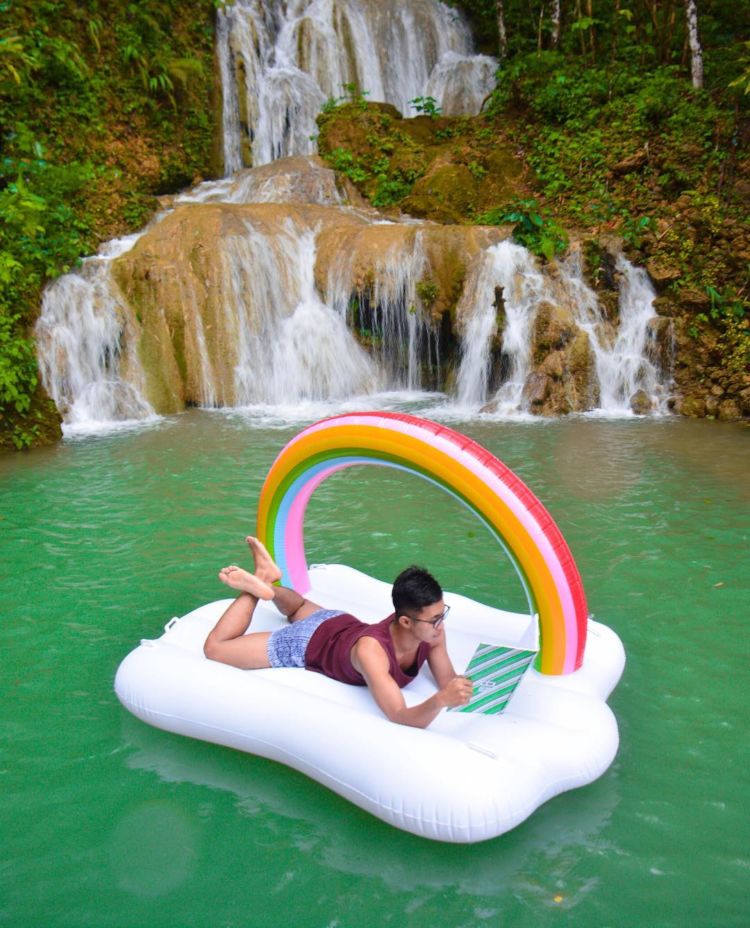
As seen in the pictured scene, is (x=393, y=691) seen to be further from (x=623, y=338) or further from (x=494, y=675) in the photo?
(x=623, y=338)

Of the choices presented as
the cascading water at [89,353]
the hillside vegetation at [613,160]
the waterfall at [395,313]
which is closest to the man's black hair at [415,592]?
→ the hillside vegetation at [613,160]

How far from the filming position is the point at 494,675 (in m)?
3.44

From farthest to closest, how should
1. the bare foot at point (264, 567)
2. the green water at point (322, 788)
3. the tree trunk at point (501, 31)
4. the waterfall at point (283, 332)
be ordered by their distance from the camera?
1. the tree trunk at point (501, 31)
2. the waterfall at point (283, 332)
3. the bare foot at point (264, 567)
4. the green water at point (322, 788)

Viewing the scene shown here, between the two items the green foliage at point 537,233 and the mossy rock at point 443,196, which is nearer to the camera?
the green foliage at point 537,233

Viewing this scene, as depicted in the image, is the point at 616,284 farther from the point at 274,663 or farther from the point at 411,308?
the point at 274,663

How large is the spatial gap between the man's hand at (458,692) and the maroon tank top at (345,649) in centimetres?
42

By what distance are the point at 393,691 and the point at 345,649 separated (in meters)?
0.38

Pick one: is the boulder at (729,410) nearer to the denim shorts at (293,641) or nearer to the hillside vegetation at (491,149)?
the hillside vegetation at (491,149)

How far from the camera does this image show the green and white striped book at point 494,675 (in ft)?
10.8

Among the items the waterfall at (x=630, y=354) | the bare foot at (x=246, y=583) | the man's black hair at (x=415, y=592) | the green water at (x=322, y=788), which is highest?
the waterfall at (x=630, y=354)

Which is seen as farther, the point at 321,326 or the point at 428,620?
the point at 321,326

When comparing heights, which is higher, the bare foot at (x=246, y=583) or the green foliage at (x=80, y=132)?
the green foliage at (x=80, y=132)

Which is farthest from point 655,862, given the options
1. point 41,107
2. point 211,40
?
point 211,40

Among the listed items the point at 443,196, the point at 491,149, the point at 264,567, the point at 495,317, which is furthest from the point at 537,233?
the point at 264,567
